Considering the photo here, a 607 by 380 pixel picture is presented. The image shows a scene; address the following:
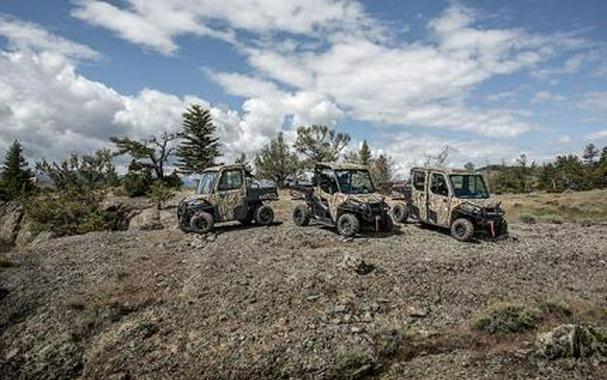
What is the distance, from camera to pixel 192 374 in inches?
338

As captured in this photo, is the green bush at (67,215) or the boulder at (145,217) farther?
the boulder at (145,217)

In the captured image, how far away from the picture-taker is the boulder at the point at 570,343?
8.63 meters

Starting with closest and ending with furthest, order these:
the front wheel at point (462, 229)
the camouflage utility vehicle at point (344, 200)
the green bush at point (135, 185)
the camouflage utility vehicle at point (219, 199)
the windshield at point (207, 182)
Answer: the front wheel at point (462, 229) → the camouflage utility vehicle at point (344, 200) → the camouflage utility vehicle at point (219, 199) → the windshield at point (207, 182) → the green bush at point (135, 185)

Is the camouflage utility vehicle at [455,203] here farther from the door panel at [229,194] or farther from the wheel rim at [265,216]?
the door panel at [229,194]

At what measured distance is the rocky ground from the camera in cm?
881

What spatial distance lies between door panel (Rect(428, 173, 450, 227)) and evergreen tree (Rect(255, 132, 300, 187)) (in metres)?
48.2

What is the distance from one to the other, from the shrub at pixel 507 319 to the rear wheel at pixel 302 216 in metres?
9.57

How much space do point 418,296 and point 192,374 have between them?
5.54 metres

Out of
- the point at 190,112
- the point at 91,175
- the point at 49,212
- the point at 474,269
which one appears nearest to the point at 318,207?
the point at 474,269

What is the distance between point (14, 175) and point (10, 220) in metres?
15.2

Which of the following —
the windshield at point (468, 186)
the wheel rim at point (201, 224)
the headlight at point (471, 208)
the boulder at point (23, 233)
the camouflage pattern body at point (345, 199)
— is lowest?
the boulder at point (23, 233)

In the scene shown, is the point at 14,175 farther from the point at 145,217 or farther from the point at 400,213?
the point at 400,213

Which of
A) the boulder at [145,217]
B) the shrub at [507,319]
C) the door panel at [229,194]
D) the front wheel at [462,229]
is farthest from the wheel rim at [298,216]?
the boulder at [145,217]

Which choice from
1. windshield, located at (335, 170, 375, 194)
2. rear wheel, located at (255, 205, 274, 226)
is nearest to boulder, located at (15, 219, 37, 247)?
rear wheel, located at (255, 205, 274, 226)
